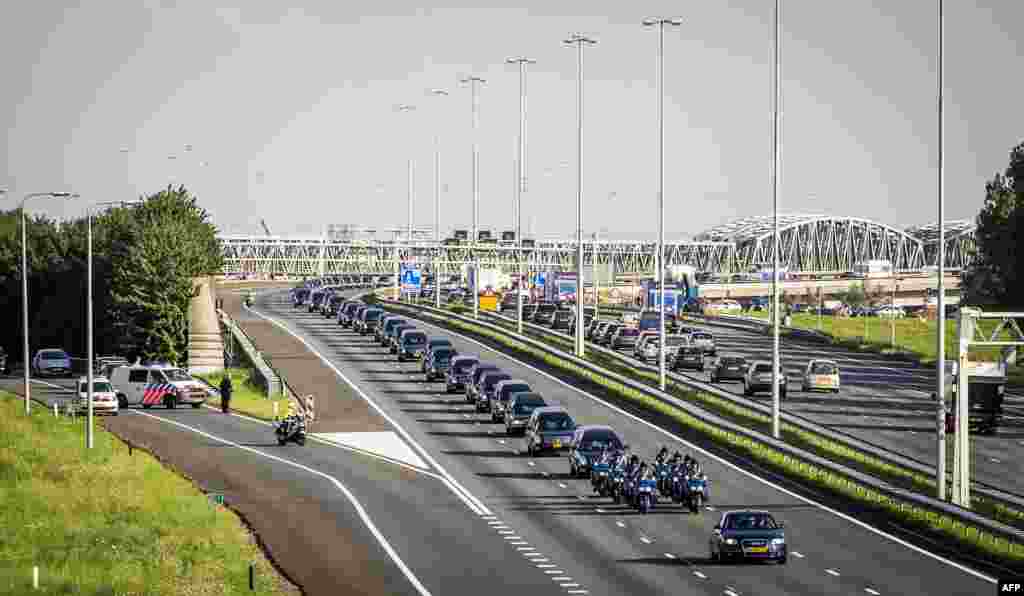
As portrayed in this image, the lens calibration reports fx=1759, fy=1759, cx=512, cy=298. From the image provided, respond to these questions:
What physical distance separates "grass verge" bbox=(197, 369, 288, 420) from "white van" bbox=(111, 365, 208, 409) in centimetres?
140

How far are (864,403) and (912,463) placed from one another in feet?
76.1

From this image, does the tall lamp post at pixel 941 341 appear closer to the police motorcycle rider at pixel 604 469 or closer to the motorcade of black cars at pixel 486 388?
the police motorcycle rider at pixel 604 469

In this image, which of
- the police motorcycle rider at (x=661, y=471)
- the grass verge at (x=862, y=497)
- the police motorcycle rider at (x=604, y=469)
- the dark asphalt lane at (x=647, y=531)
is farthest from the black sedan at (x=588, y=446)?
the grass verge at (x=862, y=497)

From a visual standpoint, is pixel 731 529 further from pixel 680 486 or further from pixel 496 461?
pixel 496 461

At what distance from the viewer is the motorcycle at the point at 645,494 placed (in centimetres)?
5247

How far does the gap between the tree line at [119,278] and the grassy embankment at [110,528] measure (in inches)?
1479

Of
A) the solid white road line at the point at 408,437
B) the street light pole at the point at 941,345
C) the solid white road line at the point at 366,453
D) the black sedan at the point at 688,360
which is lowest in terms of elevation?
the solid white road line at the point at 366,453

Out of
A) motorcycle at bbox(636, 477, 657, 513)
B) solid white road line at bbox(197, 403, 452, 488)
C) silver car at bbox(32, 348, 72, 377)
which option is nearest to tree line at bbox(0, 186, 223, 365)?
silver car at bbox(32, 348, 72, 377)

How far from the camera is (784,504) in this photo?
178 ft

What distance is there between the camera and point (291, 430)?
6931 cm

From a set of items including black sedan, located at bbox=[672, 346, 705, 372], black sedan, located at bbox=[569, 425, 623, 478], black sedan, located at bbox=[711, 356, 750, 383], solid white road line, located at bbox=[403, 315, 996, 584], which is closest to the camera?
solid white road line, located at bbox=[403, 315, 996, 584]

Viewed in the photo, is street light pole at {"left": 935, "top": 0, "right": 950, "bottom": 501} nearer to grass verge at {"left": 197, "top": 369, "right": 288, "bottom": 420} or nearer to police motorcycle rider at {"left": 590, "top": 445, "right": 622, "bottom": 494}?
police motorcycle rider at {"left": 590, "top": 445, "right": 622, "bottom": 494}

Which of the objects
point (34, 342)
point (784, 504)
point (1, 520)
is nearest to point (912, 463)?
point (784, 504)

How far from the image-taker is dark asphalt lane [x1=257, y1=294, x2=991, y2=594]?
40.3 meters
